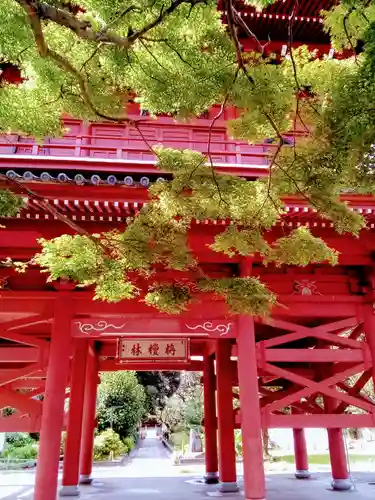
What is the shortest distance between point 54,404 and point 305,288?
15.3 feet

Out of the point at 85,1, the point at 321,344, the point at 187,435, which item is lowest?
the point at 187,435

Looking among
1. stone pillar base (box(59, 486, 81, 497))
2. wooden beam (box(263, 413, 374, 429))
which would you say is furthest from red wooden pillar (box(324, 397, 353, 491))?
stone pillar base (box(59, 486, 81, 497))

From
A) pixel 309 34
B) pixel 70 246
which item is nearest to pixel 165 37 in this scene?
pixel 70 246

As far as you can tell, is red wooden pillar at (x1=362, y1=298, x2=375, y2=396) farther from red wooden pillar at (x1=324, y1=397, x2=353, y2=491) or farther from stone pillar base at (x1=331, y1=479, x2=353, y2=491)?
stone pillar base at (x1=331, y1=479, x2=353, y2=491)

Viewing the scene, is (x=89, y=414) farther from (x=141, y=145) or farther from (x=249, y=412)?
(x=141, y=145)

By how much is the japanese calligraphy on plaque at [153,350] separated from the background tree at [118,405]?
56.6 ft

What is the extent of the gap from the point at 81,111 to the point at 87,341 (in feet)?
23.9

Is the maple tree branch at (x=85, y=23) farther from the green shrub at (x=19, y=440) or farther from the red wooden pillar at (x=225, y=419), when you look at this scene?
the green shrub at (x=19, y=440)

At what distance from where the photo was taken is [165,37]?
3.74 meters

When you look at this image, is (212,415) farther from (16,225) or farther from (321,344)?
(16,225)

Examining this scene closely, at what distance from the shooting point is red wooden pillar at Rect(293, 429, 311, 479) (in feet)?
43.8

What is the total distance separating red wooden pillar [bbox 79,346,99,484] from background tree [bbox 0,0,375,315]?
7.45 metres

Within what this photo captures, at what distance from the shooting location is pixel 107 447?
20375 mm

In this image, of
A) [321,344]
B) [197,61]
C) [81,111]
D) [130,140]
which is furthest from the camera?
[321,344]
